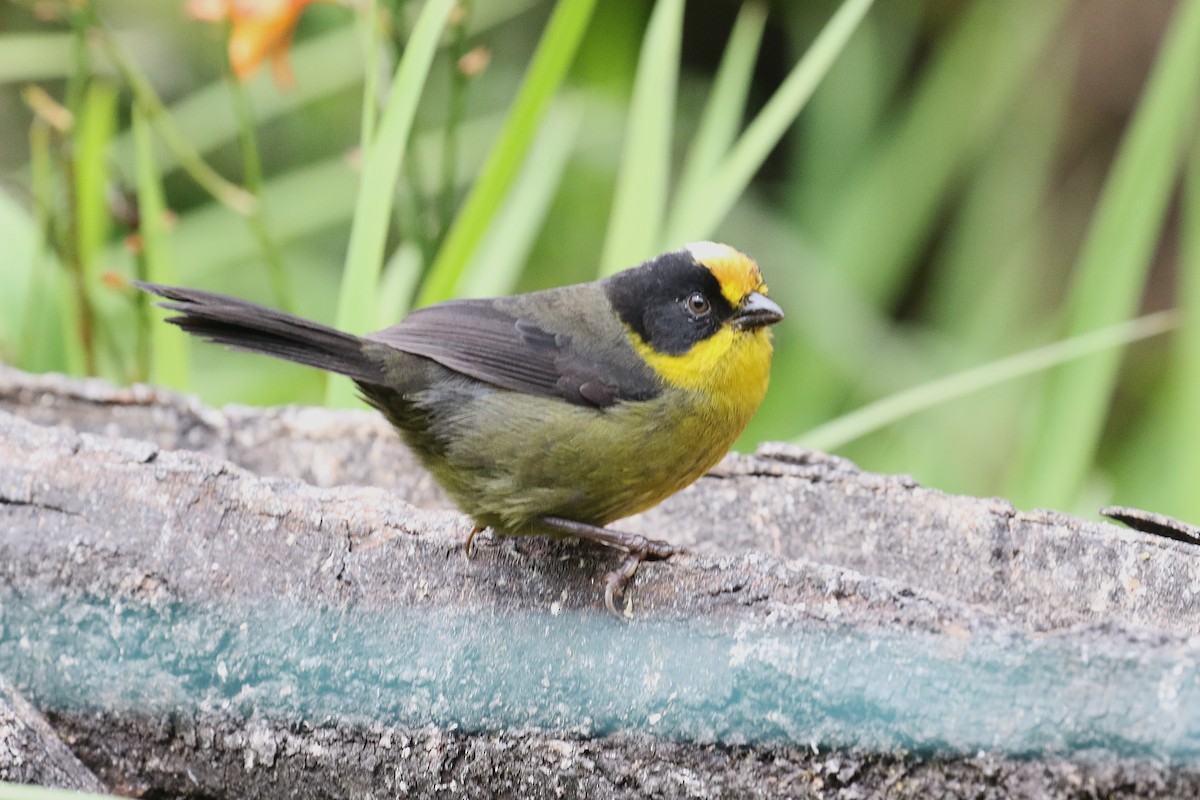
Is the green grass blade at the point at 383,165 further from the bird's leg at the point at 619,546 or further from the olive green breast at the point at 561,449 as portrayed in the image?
the bird's leg at the point at 619,546

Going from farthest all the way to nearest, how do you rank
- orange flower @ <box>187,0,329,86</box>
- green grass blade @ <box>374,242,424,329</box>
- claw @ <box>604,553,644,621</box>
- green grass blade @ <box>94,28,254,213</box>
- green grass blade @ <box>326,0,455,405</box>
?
green grass blade @ <box>374,242,424,329</box> → orange flower @ <box>187,0,329,86</box> → green grass blade @ <box>94,28,254,213</box> → green grass blade @ <box>326,0,455,405</box> → claw @ <box>604,553,644,621</box>

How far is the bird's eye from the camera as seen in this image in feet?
8.36

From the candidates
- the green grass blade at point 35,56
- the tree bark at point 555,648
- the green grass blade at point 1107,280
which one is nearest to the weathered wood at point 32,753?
the tree bark at point 555,648

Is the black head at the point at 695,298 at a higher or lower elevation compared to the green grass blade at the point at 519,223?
lower

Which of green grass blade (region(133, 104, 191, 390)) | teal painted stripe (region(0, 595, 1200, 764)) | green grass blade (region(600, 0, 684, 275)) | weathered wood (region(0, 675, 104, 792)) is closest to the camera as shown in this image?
teal painted stripe (region(0, 595, 1200, 764))

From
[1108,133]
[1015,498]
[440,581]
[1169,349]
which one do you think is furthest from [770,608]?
[1108,133]

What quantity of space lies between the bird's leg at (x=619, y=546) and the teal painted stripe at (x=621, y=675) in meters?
0.07

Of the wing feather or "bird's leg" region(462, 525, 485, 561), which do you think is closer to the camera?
"bird's leg" region(462, 525, 485, 561)

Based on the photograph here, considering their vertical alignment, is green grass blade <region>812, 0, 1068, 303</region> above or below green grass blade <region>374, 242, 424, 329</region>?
above

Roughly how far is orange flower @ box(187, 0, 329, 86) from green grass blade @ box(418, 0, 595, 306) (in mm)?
641

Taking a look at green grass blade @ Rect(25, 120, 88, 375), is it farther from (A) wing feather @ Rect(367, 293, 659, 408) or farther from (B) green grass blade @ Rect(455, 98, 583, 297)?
(A) wing feather @ Rect(367, 293, 659, 408)

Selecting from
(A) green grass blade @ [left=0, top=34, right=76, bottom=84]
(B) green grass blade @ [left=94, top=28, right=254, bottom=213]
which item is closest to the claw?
(B) green grass blade @ [left=94, top=28, right=254, bottom=213]

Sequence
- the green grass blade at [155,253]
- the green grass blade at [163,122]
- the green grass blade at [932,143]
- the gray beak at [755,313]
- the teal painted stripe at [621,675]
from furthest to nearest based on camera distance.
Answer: the green grass blade at [932,143], the green grass blade at [155,253], the green grass blade at [163,122], the gray beak at [755,313], the teal painted stripe at [621,675]

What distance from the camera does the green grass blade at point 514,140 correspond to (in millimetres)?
3004
